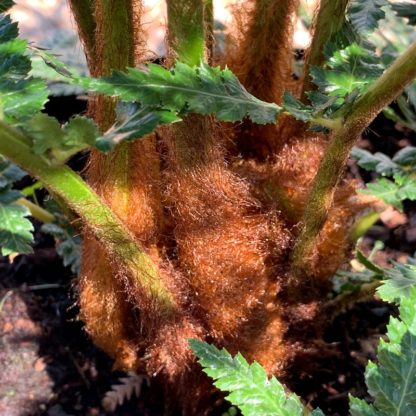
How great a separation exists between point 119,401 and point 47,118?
0.58 meters

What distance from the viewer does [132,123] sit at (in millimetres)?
585

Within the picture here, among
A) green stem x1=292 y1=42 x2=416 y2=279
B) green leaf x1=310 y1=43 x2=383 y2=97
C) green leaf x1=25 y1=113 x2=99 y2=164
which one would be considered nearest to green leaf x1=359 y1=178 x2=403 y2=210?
green stem x1=292 y1=42 x2=416 y2=279

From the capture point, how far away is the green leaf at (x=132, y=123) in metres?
0.55

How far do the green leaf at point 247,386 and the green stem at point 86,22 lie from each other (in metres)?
0.34

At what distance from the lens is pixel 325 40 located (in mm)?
760

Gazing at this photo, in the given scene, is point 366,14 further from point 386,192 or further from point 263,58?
point 386,192

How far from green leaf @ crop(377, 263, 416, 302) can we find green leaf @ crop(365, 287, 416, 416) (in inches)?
2.8

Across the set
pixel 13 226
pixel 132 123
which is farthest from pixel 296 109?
pixel 13 226

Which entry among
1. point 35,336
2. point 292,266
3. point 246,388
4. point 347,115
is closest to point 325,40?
point 347,115

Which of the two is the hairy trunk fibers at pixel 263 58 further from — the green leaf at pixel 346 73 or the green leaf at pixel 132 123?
the green leaf at pixel 132 123

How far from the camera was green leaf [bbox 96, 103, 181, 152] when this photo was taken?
55 cm

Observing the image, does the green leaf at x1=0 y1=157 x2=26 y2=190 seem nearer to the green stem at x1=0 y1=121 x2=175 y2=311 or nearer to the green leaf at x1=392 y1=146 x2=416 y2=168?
the green stem at x1=0 y1=121 x2=175 y2=311

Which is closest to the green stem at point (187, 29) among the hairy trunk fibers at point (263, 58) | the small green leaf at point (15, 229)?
the hairy trunk fibers at point (263, 58)

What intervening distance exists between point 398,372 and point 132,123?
329 mm
